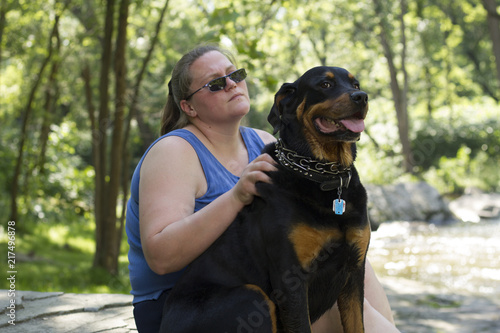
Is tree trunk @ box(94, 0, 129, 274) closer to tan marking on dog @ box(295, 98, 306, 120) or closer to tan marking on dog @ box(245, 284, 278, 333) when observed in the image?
tan marking on dog @ box(295, 98, 306, 120)

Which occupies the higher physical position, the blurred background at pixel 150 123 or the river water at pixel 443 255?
the blurred background at pixel 150 123

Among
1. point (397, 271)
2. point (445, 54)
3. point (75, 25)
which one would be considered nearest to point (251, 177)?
point (397, 271)

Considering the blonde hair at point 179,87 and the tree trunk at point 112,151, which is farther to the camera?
the tree trunk at point 112,151

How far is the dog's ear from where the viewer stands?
241 centimetres

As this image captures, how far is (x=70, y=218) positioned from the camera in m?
11.0

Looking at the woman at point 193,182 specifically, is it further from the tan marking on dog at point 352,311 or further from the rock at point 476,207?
the rock at point 476,207

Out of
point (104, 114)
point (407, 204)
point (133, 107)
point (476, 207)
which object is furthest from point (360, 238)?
point (476, 207)

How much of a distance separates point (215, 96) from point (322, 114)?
0.62 metres

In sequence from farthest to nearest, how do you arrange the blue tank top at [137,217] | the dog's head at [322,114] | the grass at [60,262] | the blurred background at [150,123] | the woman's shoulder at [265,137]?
the blurred background at [150,123] → the grass at [60,262] → the woman's shoulder at [265,137] → the blue tank top at [137,217] → the dog's head at [322,114]

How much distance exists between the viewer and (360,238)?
2.10 m

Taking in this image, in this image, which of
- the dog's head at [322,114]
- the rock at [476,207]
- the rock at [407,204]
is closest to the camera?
the dog's head at [322,114]

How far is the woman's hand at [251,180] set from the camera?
2.13 meters

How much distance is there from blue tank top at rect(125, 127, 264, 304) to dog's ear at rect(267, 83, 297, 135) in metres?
0.35

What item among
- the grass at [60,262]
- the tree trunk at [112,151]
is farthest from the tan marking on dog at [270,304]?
the tree trunk at [112,151]
